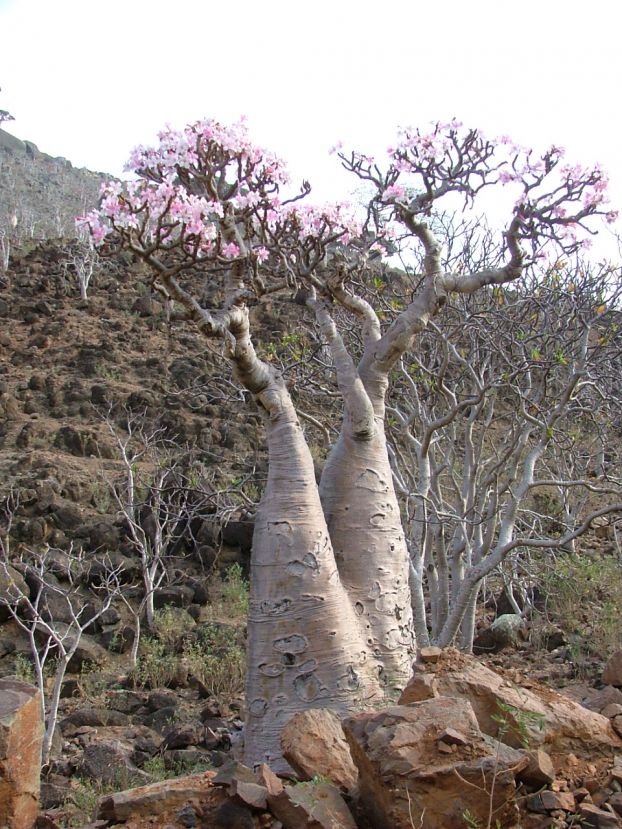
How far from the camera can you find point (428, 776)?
1905 millimetres

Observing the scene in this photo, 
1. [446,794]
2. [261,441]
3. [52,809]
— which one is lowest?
→ [52,809]

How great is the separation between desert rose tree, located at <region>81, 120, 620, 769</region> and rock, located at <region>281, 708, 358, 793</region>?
77 centimetres

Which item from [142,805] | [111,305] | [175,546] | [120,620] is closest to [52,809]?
[142,805]

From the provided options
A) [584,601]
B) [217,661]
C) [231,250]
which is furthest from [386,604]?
[584,601]

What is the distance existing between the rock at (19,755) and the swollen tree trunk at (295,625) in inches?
46.2

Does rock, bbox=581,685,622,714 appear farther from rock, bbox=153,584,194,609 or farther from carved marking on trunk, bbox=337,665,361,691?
rock, bbox=153,584,194,609

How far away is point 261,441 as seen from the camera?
535 inches

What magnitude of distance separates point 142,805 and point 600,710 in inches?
71.4

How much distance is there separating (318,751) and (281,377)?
1.86 meters

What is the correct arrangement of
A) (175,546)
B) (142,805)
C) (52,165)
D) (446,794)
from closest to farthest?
(446,794) → (142,805) → (175,546) → (52,165)

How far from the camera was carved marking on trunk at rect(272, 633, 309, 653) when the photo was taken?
10.8 feet

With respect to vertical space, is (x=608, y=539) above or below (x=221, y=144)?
below

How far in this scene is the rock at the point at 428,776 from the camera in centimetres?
190

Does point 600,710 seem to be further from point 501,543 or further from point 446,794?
point 501,543
